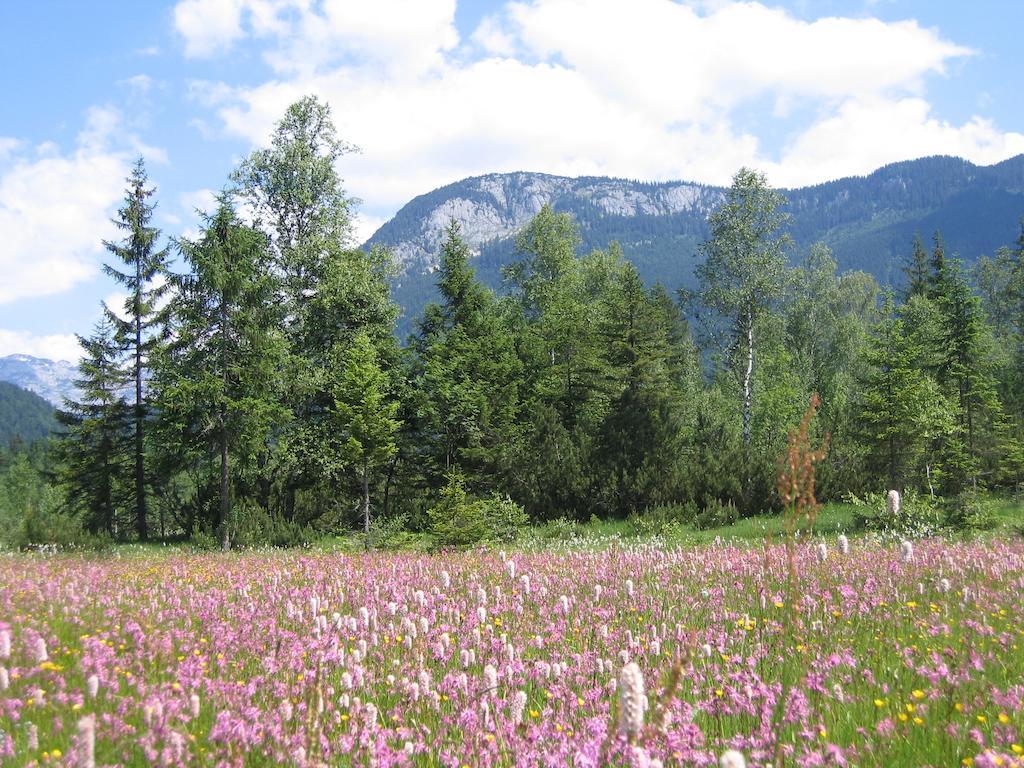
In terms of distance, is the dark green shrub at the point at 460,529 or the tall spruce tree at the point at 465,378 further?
the tall spruce tree at the point at 465,378

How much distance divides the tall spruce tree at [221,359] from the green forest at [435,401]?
10 centimetres

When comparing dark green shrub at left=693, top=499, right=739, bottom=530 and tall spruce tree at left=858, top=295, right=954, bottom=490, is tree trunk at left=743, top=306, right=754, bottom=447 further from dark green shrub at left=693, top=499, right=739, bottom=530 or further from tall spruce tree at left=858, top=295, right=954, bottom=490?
dark green shrub at left=693, top=499, right=739, bottom=530

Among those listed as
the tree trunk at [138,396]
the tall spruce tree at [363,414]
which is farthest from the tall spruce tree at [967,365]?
the tree trunk at [138,396]

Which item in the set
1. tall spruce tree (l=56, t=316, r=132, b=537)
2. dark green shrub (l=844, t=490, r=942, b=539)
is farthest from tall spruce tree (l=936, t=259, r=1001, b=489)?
tall spruce tree (l=56, t=316, r=132, b=537)

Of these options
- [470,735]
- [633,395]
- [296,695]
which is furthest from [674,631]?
[633,395]

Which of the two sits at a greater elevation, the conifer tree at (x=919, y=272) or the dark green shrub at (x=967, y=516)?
the conifer tree at (x=919, y=272)

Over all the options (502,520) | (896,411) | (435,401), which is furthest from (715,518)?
(435,401)

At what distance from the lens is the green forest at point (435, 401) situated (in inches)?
926

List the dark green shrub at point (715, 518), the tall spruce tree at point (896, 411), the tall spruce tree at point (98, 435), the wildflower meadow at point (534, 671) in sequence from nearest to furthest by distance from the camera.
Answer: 1. the wildflower meadow at point (534, 671)
2. the tall spruce tree at point (896, 411)
3. the dark green shrub at point (715, 518)
4. the tall spruce tree at point (98, 435)

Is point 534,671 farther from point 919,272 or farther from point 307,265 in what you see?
point 919,272

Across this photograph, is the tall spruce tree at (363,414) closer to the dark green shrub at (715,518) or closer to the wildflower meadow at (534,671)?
the dark green shrub at (715,518)

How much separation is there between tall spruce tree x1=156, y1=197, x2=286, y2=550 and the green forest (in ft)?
0.33

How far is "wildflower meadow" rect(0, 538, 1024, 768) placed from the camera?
3.21 metres

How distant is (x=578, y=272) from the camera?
46.3m
